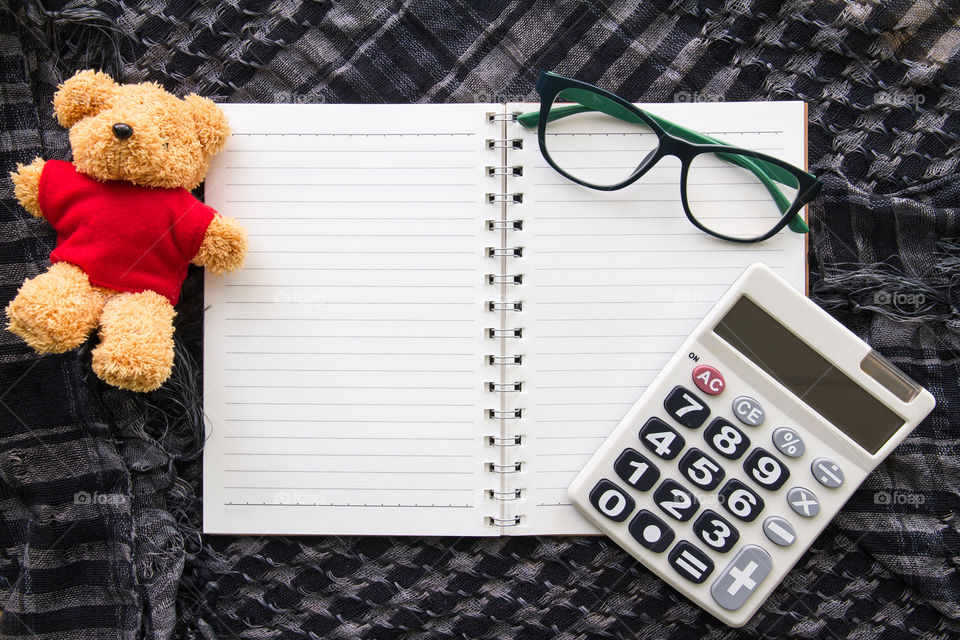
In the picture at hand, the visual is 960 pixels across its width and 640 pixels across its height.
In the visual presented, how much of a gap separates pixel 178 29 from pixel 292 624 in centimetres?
59

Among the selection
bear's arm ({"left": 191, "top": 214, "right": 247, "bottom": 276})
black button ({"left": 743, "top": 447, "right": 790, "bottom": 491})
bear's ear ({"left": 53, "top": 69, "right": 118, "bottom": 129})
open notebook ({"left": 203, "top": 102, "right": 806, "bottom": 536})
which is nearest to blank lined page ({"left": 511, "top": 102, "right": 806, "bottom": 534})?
open notebook ({"left": 203, "top": 102, "right": 806, "bottom": 536})

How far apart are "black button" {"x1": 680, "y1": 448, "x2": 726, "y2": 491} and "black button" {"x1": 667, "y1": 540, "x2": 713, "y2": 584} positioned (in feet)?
0.19

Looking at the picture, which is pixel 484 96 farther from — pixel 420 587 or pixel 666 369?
pixel 420 587

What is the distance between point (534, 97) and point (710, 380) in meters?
0.32

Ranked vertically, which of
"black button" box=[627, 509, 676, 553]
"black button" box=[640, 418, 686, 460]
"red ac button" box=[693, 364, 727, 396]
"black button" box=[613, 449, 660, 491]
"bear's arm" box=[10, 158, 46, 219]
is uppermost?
"bear's arm" box=[10, 158, 46, 219]

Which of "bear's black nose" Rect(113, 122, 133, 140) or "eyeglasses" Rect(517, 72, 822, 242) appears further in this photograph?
"eyeglasses" Rect(517, 72, 822, 242)

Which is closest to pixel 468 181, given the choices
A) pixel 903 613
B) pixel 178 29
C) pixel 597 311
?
pixel 597 311

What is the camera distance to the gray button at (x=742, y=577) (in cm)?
59

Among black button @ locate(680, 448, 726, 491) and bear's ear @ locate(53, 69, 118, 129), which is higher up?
bear's ear @ locate(53, 69, 118, 129)

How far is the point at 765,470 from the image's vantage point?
591 millimetres

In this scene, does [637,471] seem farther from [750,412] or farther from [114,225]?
[114,225]

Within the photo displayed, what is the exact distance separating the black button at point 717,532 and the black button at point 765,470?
2.0 inches

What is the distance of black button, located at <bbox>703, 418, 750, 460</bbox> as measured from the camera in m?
0.59

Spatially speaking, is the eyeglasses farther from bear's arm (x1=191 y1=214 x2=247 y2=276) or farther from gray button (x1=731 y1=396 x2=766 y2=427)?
bear's arm (x1=191 y1=214 x2=247 y2=276)
